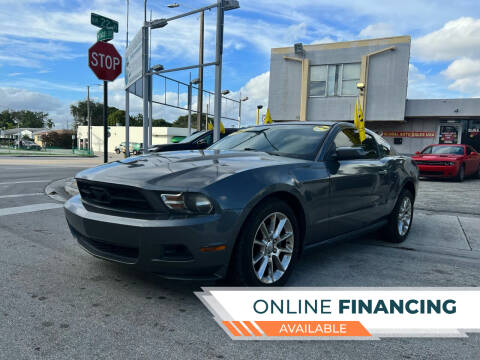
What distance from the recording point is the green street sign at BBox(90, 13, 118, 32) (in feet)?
29.5

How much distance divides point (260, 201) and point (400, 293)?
143 cm

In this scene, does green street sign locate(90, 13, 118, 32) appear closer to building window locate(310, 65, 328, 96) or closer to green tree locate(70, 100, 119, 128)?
building window locate(310, 65, 328, 96)

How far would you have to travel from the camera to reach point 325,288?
10.7 feet

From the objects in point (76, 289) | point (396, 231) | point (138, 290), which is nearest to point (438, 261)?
point (396, 231)

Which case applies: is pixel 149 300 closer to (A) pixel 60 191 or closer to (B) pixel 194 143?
(A) pixel 60 191

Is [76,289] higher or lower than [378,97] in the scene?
lower

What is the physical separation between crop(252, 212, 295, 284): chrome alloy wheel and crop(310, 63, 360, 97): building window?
19.1 m

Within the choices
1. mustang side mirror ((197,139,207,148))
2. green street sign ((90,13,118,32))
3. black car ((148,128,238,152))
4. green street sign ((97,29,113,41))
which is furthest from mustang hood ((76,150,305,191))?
mustang side mirror ((197,139,207,148))

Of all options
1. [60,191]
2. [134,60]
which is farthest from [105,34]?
[134,60]

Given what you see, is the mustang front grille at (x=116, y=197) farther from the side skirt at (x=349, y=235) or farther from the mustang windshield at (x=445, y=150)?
the mustang windshield at (x=445, y=150)

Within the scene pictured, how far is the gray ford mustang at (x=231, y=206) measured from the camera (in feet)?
8.66

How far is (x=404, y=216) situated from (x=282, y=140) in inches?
89.4

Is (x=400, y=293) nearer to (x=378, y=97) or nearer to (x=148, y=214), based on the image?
(x=148, y=214)

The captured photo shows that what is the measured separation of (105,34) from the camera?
9172 mm
